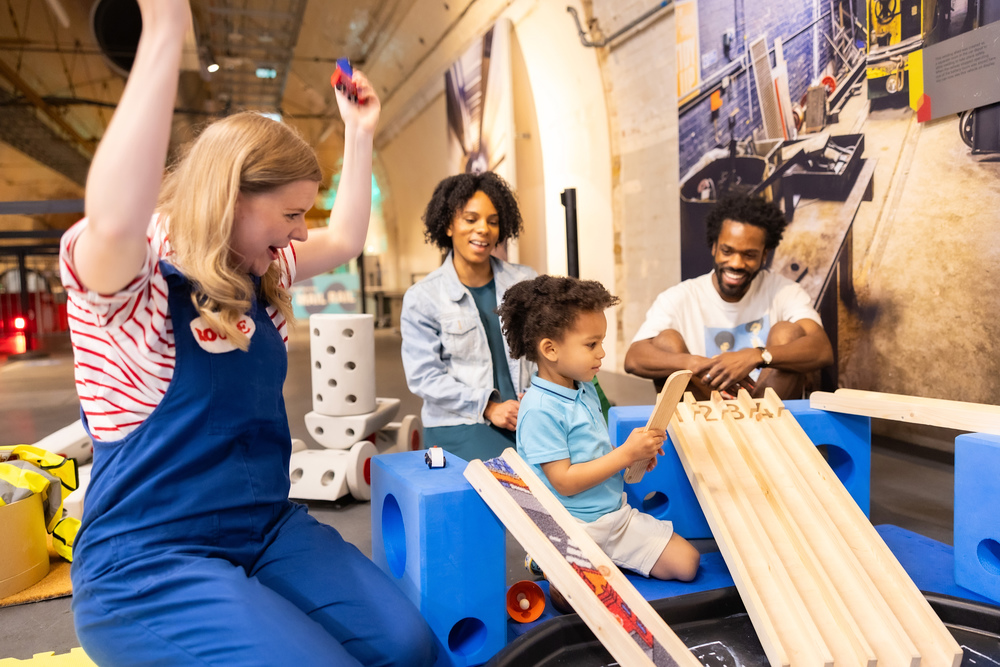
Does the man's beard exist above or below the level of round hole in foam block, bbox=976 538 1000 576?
above

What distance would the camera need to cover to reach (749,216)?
Answer: 287 cm

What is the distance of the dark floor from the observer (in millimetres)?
1950

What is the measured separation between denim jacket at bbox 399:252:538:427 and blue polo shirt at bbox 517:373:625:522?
634 millimetres

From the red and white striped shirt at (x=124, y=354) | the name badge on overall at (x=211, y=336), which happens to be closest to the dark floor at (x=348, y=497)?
the red and white striped shirt at (x=124, y=354)

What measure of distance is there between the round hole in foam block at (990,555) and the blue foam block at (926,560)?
8 cm

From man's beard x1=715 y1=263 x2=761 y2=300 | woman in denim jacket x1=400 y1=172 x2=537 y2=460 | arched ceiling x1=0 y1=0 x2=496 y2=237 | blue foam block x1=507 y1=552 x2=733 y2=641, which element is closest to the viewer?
blue foam block x1=507 y1=552 x2=733 y2=641

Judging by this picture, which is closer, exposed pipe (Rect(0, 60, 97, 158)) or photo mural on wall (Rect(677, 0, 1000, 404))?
photo mural on wall (Rect(677, 0, 1000, 404))

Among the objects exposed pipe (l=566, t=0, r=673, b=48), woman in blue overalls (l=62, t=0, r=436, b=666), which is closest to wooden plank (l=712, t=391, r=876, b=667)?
woman in blue overalls (l=62, t=0, r=436, b=666)

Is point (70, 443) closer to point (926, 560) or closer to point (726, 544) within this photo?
point (726, 544)

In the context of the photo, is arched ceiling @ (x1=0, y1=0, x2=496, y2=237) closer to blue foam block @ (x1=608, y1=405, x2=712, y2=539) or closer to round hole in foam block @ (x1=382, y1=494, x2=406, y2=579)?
blue foam block @ (x1=608, y1=405, x2=712, y2=539)

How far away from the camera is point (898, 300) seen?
11.6 feet

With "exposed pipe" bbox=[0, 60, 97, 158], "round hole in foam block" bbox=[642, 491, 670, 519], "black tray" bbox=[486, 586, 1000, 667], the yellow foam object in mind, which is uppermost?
"exposed pipe" bbox=[0, 60, 97, 158]

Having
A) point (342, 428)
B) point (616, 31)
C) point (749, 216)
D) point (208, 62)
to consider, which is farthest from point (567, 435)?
point (208, 62)

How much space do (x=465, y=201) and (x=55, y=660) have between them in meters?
1.78
